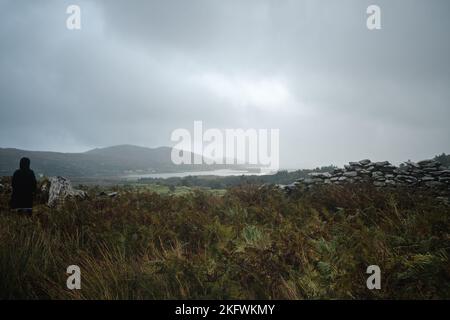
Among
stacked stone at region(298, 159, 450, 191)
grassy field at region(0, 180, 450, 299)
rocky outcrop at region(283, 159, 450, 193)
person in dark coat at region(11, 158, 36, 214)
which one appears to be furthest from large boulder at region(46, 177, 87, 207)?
stacked stone at region(298, 159, 450, 191)

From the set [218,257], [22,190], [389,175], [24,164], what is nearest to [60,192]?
[22,190]

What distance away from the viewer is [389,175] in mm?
10125

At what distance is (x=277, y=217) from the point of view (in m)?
6.59

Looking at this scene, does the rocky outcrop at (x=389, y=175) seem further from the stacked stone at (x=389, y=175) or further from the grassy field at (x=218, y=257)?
the grassy field at (x=218, y=257)

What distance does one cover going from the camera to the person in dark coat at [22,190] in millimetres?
6983

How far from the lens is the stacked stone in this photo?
944cm

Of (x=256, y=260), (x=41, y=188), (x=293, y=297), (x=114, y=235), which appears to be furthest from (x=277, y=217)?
(x=41, y=188)

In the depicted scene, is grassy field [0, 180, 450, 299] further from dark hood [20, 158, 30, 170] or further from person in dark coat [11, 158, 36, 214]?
dark hood [20, 158, 30, 170]

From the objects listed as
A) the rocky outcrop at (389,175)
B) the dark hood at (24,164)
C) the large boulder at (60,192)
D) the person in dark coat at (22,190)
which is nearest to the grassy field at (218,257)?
the person in dark coat at (22,190)

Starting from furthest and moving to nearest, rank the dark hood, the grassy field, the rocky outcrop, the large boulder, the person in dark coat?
the rocky outcrop
the large boulder
the dark hood
the person in dark coat
the grassy field

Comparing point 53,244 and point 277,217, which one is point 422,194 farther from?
point 53,244

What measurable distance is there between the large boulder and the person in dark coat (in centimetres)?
71

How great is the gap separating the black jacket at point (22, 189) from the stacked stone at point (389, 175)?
9596 millimetres

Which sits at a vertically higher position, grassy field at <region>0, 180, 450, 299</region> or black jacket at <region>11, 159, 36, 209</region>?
black jacket at <region>11, 159, 36, 209</region>
